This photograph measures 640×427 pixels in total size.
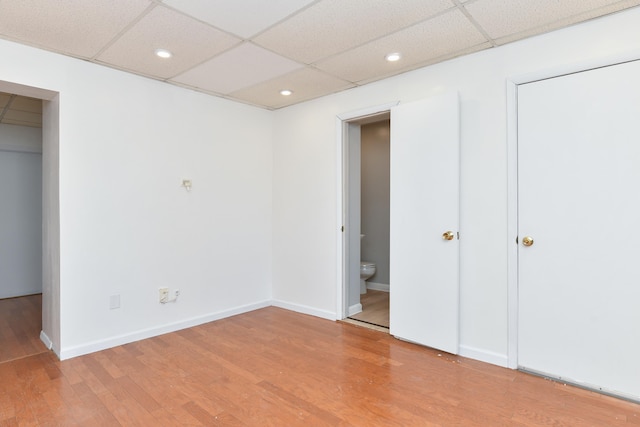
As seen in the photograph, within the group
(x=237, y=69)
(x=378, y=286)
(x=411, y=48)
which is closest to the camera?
(x=411, y=48)

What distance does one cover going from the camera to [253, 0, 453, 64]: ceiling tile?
6.89 ft

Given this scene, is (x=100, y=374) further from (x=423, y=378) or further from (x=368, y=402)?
(x=423, y=378)

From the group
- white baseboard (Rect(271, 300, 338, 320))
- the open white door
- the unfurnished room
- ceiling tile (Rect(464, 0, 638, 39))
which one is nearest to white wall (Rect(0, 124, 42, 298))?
the unfurnished room

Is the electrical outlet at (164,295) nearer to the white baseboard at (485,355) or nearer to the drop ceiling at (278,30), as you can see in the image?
the drop ceiling at (278,30)

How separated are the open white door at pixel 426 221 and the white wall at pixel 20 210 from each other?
4.89 meters

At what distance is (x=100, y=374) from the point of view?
2533 mm

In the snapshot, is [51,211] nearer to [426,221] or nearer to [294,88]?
[294,88]

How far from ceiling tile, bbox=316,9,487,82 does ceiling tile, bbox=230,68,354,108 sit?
18 cm

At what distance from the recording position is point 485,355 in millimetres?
2705

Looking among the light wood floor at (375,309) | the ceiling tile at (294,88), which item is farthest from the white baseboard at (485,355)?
the ceiling tile at (294,88)

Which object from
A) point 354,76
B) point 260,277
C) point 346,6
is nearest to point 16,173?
point 260,277

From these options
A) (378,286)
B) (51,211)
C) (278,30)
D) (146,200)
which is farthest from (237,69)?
(378,286)

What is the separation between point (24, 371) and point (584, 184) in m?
4.07

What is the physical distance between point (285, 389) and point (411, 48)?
8.45ft
